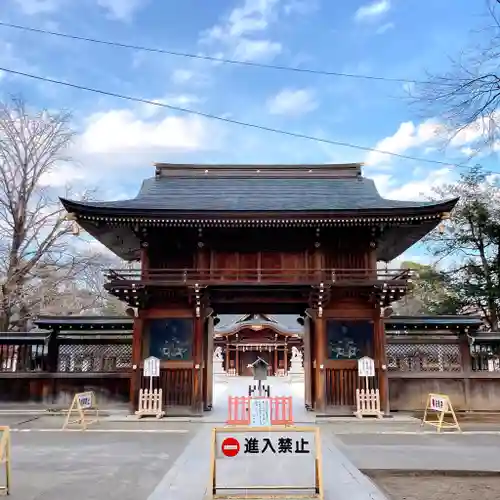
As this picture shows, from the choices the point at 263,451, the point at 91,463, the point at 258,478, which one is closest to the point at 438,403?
the point at 258,478

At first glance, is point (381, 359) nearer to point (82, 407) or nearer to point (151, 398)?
point (151, 398)

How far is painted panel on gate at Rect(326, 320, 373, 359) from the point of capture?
14125 millimetres

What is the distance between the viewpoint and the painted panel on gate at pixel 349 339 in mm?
14125

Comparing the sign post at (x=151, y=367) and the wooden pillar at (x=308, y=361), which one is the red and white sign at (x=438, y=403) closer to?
the wooden pillar at (x=308, y=361)

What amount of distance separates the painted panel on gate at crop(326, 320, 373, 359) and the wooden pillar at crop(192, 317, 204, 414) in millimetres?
3821

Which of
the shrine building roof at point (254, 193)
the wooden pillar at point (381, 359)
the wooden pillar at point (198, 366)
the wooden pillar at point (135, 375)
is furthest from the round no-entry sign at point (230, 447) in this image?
the wooden pillar at point (381, 359)

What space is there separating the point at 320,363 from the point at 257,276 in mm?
3206

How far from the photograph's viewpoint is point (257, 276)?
47.5 ft

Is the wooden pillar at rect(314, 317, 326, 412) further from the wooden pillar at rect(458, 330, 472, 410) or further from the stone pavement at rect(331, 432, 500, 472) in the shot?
the wooden pillar at rect(458, 330, 472, 410)

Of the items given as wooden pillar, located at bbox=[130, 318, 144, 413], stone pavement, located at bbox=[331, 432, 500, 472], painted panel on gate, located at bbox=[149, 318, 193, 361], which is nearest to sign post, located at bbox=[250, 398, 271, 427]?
A: stone pavement, located at bbox=[331, 432, 500, 472]

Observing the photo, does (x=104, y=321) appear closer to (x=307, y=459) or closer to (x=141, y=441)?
(x=141, y=441)

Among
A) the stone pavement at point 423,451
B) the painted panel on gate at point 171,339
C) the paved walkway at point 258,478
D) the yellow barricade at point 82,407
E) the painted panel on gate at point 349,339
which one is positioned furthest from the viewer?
the painted panel on gate at point 349,339

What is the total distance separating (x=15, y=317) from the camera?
80.1ft

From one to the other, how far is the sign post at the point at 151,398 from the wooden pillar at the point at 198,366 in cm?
98
